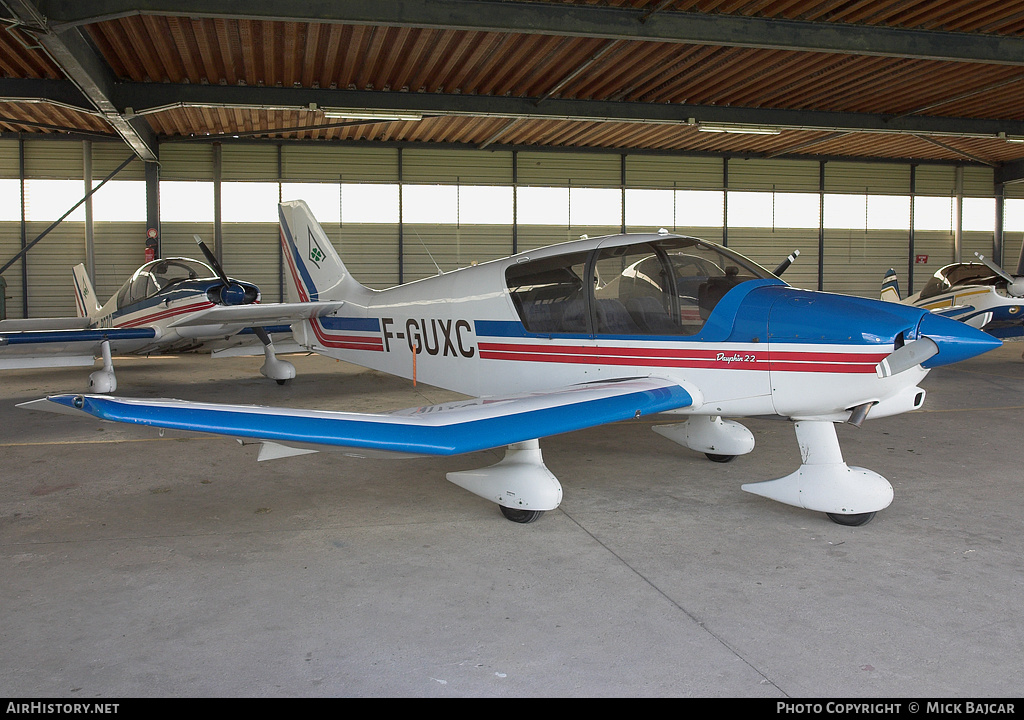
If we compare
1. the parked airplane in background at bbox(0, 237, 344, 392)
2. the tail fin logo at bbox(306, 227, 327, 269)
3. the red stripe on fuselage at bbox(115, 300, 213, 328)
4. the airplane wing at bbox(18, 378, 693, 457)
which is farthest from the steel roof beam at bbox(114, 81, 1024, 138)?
the airplane wing at bbox(18, 378, 693, 457)

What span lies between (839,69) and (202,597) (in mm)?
13132

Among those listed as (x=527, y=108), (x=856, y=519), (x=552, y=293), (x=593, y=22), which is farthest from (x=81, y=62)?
(x=856, y=519)

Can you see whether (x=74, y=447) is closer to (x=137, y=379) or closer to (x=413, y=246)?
(x=137, y=379)

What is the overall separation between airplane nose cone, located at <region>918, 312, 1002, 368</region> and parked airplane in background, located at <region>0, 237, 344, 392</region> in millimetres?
7721

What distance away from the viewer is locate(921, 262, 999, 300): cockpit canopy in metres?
13.0

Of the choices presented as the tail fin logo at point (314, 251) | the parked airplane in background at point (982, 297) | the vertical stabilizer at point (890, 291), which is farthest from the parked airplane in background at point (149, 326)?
the vertical stabilizer at point (890, 291)

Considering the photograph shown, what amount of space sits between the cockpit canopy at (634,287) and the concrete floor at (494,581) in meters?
1.17

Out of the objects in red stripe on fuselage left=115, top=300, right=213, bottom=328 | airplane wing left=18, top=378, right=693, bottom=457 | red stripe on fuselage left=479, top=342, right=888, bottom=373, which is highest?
red stripe on fuselage left=115, top=300, right=213, bottom=328

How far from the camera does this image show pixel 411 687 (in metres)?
2.36

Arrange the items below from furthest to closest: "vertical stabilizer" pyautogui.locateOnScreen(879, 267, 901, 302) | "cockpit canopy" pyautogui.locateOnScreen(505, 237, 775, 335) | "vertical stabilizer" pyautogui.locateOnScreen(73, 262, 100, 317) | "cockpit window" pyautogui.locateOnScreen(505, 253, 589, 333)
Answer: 1. "vertical stabilizer" pyautogui.locateOnScreen(879, 267, 901, 302)
2. "vertical stabilizer" pyautogui.locateOnScreen(73, 262, 100, 317)
3. "cockpit window" pyautogui.locateOnScreen(505, 253, 589, 333)
4. "cockpit canopy" pyautogui.locateOnScreen(505, 237, 775, 335)

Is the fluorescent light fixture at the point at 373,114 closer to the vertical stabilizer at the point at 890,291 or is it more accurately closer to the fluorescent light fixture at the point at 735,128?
the fluorescent light fixture at the point at 735,128

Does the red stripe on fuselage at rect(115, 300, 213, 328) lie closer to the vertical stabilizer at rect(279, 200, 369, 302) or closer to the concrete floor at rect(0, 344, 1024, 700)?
the vertical stabilizer at rect(279, 200, 369, 302)
